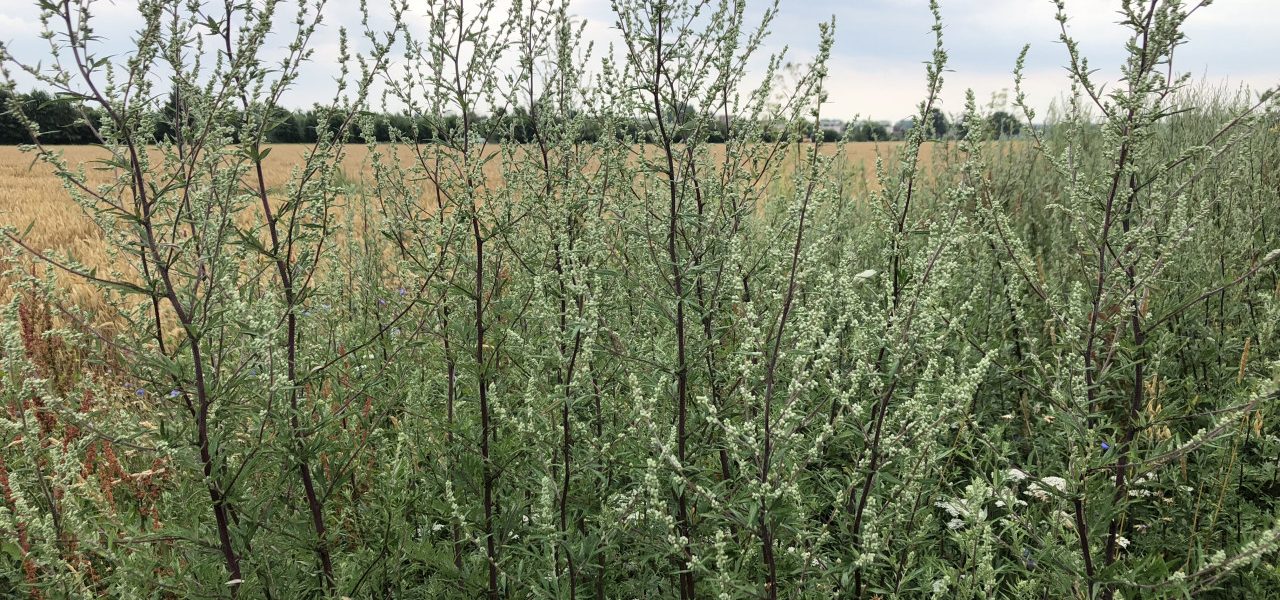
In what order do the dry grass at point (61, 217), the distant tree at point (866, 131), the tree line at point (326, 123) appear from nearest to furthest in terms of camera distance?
the tree line at point (326, 123)
the distant tree at point (866, 131)
the dry grass at point (61, 217)

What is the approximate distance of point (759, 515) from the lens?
2.28 m

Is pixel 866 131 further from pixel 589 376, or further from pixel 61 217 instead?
pixel 61 217

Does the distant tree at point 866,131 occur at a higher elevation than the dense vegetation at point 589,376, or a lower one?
higher

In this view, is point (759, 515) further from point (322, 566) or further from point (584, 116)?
point (584, 116)

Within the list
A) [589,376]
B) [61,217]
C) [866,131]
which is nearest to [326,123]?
[589,376]

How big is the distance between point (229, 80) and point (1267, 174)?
9096 millimetres

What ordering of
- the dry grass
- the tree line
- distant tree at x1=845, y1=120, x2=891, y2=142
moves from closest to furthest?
the tree line < distant tree at x1=845, y1=120, x2=891, y2=142 < the dry grass

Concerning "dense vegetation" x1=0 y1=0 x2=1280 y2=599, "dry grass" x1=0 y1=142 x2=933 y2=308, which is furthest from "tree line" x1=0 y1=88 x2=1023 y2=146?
"dry grass" x1=0 y1=142 x2=933 y2=308

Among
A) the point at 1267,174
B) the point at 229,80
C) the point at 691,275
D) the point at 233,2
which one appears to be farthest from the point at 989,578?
the point at 1267,174

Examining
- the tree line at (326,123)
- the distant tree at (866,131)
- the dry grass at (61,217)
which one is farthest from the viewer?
the dry grass at (61,217)

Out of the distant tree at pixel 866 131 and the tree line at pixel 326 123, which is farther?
the distant tree at pixel 866 131

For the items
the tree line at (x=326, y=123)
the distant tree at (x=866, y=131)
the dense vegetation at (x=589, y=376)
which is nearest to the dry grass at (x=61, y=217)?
the distant tree at (x=866, y=131)

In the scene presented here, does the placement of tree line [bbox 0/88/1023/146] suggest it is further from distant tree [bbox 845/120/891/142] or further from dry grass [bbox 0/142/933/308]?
dry grass [bbox 0/142/933/308]

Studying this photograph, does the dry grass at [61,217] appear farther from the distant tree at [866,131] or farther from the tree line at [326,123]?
the tree line at [326,123]
